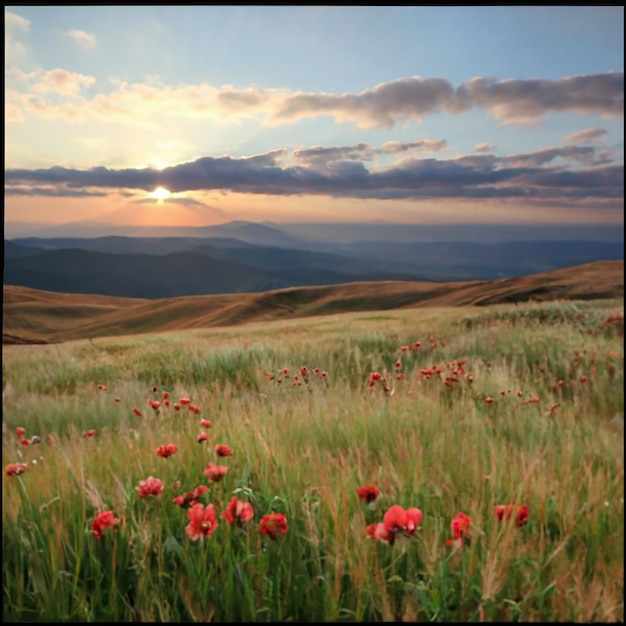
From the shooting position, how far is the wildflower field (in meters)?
1.66

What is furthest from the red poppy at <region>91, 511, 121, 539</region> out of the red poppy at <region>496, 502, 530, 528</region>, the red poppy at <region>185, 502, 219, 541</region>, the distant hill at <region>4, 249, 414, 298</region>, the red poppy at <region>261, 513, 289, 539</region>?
the distant hill at <region>4, 249, 414, 298</region>

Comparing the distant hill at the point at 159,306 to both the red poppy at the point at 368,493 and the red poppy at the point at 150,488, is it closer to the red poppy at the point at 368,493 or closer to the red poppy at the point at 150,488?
the red poppy at the point at 150,488

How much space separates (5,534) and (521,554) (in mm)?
1834

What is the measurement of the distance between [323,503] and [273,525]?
27cm

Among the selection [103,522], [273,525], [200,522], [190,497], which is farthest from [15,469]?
[273,525]

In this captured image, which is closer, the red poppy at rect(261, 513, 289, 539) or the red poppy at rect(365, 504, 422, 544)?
the red poppy at rect(365, 504, 422, 544)

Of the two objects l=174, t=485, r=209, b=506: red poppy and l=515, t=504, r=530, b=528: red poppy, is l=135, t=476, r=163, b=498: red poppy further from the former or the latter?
l=515, t=504, r=530, b=528: red poppy

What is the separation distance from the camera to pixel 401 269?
169 inches

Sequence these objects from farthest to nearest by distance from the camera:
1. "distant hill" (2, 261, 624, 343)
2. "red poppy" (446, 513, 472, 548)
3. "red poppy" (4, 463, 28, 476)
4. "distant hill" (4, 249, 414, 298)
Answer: "distant hill" (4, 249, 414, 298) < "distant hill" (2, 261, 624, 343) < "red poppy" (4, 463, 28, 476) < "red poppy" (446, 513, 472, 548)

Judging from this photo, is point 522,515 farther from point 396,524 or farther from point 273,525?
point 273,525

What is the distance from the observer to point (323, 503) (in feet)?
6.30

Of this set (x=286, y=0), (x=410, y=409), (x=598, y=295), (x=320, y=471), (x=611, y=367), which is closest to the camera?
(x=320, y=471)

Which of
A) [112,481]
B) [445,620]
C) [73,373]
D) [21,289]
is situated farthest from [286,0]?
[73,373]

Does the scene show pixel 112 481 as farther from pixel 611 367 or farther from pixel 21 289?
pixel 611 367
